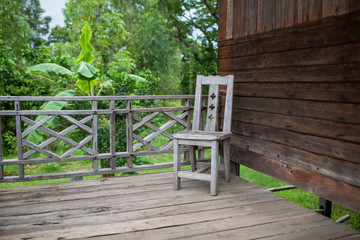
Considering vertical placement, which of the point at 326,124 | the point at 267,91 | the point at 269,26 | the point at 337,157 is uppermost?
the point at 269,26

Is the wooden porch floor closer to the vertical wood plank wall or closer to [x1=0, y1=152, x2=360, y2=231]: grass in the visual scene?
the vertical wood plank wall

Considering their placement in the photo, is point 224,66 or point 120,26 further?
point 120,26

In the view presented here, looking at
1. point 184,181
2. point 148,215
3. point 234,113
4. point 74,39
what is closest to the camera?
point 148,215

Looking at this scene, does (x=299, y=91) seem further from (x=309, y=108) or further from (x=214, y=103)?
(x=214, y=103)

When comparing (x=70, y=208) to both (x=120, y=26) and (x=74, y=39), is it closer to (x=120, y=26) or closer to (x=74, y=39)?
(x=120, y=26)

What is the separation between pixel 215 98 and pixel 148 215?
1.77 metres

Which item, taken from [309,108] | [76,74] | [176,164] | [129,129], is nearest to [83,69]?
[76,74]

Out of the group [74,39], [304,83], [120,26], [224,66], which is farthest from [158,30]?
[304,83]

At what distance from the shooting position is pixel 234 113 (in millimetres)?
4238

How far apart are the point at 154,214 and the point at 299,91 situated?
6.06 feet

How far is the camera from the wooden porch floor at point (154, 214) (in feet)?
8.23

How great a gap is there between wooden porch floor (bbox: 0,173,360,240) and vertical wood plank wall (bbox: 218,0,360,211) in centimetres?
37

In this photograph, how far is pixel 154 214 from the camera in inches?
113

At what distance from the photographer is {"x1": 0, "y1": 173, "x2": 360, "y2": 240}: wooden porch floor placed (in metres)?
2.51
